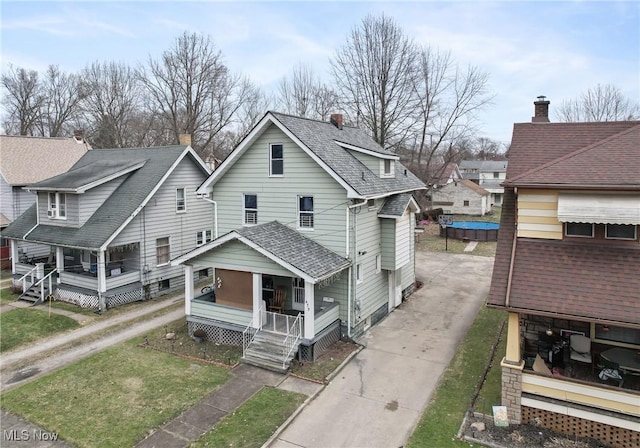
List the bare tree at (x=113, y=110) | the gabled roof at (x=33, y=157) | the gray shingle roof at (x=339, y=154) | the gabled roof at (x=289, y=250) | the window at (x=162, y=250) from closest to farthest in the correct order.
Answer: the gabled roof at (x=289, y=250) < the gray shingle roof at (x=339, y=154) < the window at (x=162, y=250) < the gabled roof at (x=33, y=157) < the bare tree at (x=113, y=110)

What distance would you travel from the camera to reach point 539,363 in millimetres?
10938

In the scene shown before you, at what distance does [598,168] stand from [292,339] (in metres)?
9.97

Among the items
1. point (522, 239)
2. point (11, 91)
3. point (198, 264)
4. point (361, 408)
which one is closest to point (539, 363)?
point (522, 239)

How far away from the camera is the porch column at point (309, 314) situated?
44.7 feet

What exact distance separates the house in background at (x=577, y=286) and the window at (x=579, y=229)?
0.9 inches

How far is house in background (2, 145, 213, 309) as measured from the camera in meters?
19.9

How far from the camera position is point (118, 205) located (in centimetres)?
2094

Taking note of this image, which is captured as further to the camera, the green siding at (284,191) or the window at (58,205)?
the window at (58,205)

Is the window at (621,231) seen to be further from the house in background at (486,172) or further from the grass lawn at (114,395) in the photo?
the house in background at (486,172)

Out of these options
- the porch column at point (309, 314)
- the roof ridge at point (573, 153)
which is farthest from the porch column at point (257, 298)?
the roof ridge at point (573, 153)

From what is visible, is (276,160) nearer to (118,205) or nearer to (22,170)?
(118,205)

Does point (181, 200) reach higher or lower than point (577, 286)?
higher

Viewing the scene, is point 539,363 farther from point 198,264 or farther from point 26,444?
point 26,444

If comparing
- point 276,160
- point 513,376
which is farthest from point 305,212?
point 513,376
